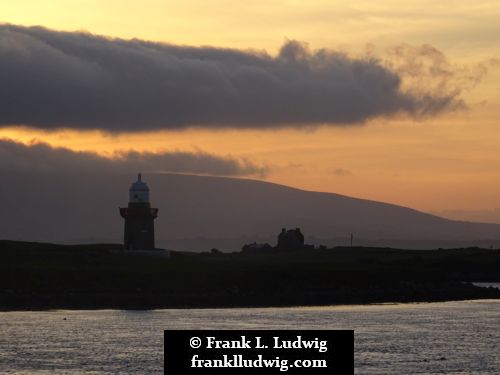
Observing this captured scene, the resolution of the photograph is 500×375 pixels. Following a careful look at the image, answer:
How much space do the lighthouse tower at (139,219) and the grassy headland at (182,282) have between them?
101 inches

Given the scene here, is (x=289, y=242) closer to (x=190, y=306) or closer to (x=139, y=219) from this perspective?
(x=139, y=219)

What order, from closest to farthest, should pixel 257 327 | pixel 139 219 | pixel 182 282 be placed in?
1. pixel 257 327
2. pixel 182 282
3. pixel 139 219

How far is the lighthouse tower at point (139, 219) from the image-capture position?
132 m

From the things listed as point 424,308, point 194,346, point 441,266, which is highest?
point 441,266

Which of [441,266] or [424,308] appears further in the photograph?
[441,266]

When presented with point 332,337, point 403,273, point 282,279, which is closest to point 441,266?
point 403,273

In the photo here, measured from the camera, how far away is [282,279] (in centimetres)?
12131

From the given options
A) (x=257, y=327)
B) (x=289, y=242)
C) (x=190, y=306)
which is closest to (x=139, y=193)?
(x=190, y=306)

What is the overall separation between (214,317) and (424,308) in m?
23.3

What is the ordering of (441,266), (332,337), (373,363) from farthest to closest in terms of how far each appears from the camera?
1. (441,266)
2. (373,363)
3. (332,337)

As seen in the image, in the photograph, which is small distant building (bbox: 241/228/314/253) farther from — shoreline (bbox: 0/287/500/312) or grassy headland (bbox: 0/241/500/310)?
shoreline (bbox: 0/287/500/312)

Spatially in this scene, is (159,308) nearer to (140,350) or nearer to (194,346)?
(140,350)

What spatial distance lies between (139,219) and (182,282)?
18722 millimetres

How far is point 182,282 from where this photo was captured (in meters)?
115
